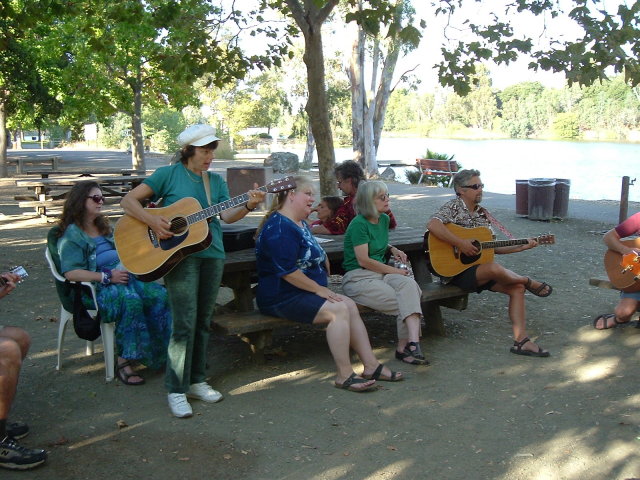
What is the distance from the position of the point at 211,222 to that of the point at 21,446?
167 cm

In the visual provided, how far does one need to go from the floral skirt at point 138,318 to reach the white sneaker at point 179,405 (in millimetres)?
685

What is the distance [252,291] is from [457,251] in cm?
169

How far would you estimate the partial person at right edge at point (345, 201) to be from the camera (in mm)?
6430

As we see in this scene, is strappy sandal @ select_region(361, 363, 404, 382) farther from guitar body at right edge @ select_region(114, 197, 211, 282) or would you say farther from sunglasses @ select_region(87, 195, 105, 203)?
sunglasses @ select_region(87, 195, 105, 203)

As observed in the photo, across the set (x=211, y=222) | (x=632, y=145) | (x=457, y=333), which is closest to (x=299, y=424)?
(x=211, y=222)

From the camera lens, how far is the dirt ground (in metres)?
3.88

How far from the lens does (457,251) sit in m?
6.02

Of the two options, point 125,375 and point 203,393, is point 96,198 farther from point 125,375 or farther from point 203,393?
point 203,393

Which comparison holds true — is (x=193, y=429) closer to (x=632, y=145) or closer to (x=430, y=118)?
(x=632, y=145)

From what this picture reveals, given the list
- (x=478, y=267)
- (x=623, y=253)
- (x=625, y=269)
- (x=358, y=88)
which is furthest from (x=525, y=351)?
(x=358, y=88)

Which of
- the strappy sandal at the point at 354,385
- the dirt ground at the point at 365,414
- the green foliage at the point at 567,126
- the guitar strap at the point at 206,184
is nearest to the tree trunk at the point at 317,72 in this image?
the dirt ground at the point at 365,414

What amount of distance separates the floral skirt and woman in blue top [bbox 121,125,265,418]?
0.61 m

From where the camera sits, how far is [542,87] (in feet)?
272

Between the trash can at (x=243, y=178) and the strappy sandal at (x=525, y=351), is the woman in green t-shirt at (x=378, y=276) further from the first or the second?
the trash can at (x=243, y=178)
